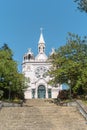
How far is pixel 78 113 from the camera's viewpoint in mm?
25891

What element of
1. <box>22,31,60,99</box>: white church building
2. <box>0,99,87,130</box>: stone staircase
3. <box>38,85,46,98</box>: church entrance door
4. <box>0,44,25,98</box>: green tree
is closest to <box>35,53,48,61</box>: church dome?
<box>22,31,60,99</box>: white church building

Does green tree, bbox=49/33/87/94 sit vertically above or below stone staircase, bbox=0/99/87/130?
above

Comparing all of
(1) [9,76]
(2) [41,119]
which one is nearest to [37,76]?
(1) [9,76]

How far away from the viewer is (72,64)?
125ft

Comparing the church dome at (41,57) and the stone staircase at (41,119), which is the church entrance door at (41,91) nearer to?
the church dome at (41,57)

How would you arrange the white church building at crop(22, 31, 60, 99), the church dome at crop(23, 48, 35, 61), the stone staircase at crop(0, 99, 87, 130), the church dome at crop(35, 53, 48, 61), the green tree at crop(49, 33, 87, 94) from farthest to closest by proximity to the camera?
the church dome at crop(23, 48, 35, 61) → the church dome at crop(35, 53, 48, 61) → the white church building at crop(22, 31, 60, 99) → the green tree at crop(49, 33, 87, 94) → the stone staircase at crop(0, 99, 87, 130)

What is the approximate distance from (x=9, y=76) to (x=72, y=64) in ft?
24.8

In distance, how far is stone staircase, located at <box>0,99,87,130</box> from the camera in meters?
21.2

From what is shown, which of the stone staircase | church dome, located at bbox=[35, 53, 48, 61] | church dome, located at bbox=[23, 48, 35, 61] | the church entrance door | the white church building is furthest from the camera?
church dome, located at bbox=[23, 48, 35, 61]

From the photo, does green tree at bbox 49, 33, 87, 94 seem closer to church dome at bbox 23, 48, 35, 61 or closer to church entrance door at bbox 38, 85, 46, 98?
church entrance door at bbox 38, 85, 46, 98

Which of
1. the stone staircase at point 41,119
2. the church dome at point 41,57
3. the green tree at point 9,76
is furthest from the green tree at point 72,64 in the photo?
the church dome at point 41,57

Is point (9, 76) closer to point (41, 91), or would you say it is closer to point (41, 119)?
point (41, 119)

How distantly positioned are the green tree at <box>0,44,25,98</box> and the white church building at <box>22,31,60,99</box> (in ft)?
76.9

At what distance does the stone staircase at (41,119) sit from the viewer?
21.2m
